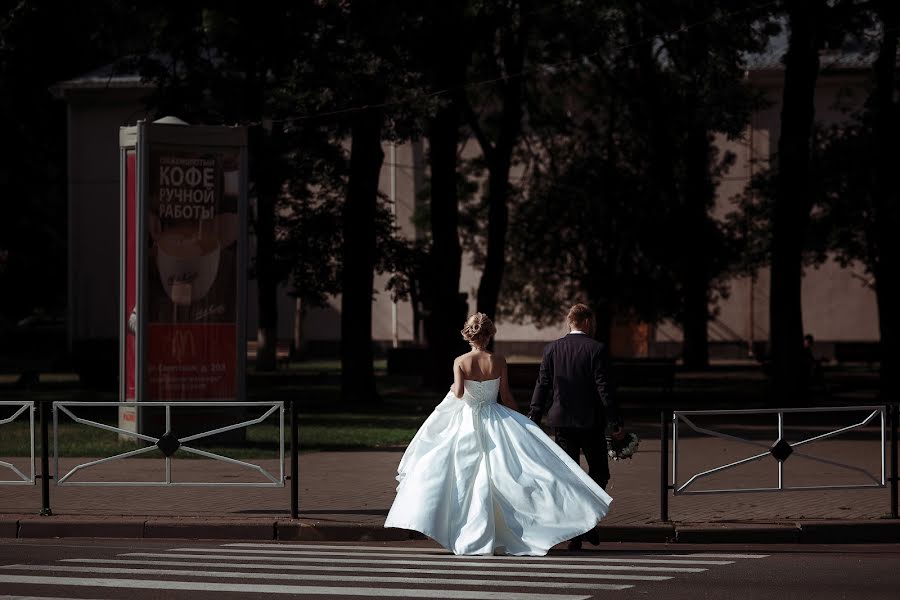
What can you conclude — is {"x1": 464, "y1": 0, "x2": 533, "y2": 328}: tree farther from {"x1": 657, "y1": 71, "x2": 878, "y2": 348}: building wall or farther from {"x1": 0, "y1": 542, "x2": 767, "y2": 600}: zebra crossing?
{"x1": 657, "y1": 71, "x2": 878, "y2": 348}: building wall

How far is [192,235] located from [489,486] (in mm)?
9046

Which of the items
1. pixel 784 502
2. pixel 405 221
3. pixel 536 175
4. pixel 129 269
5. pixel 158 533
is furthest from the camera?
pixel 405 221

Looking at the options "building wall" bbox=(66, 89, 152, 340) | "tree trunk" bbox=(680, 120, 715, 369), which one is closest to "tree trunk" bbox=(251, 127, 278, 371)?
"tree trunk" bbox=(680, 120, 715, 369)

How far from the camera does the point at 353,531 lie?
36.0ft

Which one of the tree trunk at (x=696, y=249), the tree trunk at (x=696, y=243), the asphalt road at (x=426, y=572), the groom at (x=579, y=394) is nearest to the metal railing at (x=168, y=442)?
the asphalt road at (x=426, y=572)

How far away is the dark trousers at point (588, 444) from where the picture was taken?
33.7ft

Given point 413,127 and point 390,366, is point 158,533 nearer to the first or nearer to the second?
point 413,127

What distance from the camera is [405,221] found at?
57.8 meters

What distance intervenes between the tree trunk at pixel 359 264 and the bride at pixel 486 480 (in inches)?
681

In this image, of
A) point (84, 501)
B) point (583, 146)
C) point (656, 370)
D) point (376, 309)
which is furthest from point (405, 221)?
point (84, 501)

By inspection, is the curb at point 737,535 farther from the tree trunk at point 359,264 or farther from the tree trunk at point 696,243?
the tree trunk at point 696,243

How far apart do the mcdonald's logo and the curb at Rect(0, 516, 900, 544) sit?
6390mm

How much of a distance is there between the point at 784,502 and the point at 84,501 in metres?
6.19

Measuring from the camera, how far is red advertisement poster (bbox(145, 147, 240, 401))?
17.6m
